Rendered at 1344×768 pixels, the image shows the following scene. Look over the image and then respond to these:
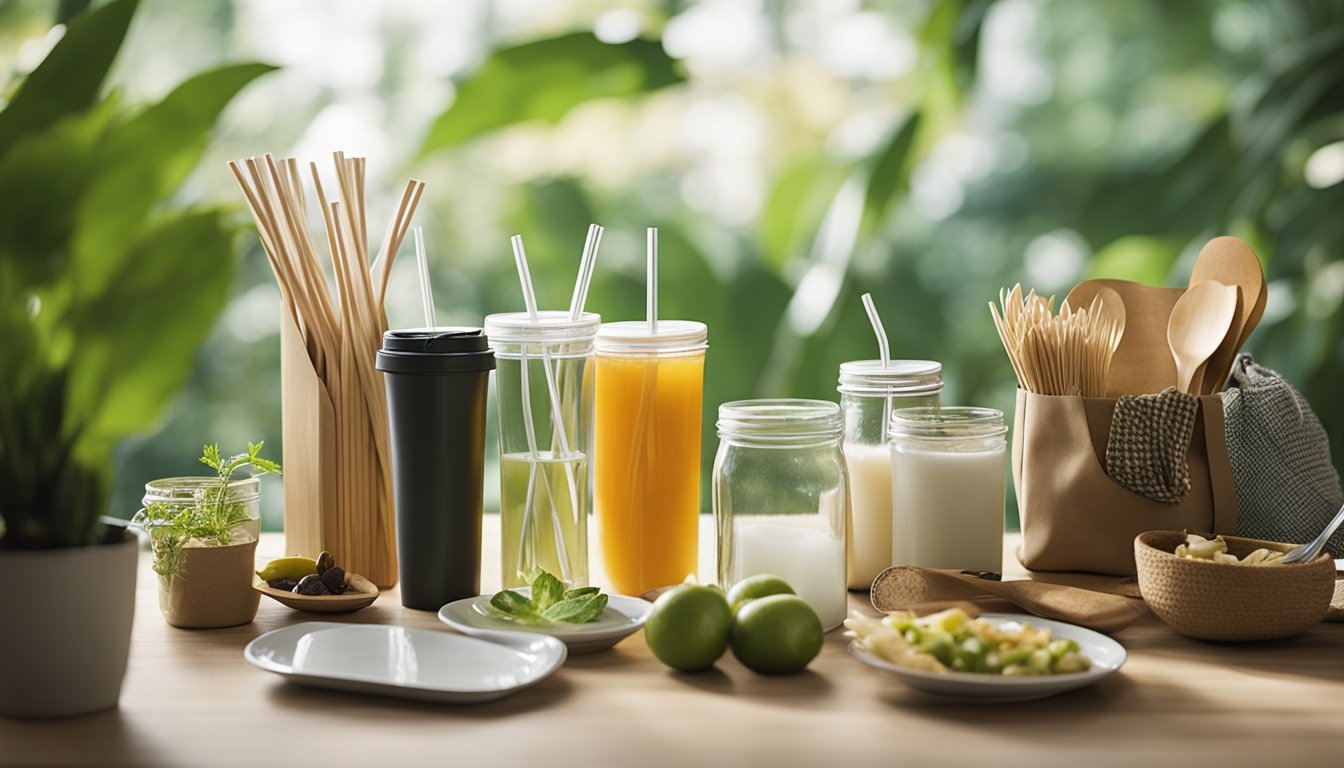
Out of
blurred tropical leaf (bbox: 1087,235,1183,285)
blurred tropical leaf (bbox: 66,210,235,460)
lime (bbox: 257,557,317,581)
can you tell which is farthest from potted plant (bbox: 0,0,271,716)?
blurred tropical leaf (bbox: 1087,235,1183,285)

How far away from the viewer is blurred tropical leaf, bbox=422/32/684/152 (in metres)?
1.77

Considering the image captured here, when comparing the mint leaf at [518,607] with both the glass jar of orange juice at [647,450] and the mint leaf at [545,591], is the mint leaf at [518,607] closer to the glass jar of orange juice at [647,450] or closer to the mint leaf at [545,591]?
the mint leaf at [545,591]

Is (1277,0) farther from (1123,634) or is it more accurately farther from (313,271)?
(313,271)

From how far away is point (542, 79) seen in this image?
70.7 inches

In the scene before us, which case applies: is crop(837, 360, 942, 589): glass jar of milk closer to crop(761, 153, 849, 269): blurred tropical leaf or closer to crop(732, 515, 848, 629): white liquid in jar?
crop(732, 515, 848, 629): white liquid in jar

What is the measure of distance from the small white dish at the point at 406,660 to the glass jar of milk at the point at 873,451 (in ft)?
1.05

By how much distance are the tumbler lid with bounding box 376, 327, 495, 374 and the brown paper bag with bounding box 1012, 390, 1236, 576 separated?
1.56ft

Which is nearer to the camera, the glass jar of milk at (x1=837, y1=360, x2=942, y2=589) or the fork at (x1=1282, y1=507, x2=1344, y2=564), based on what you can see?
the fork at (x1=1282, y1=507, x2=1344, y2=564)

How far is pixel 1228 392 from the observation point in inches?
42.3

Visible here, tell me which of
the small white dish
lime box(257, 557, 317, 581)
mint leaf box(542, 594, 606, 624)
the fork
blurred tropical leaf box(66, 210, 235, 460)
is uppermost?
blurred tropical leaf box(66, 210, 235, 460)

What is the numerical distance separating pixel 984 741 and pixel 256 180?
27.4 inches

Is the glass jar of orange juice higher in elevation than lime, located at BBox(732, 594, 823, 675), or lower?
higher

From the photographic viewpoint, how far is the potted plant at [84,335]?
658 mm

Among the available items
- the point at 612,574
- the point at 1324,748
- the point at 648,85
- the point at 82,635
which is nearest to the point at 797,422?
the point at 612,574
